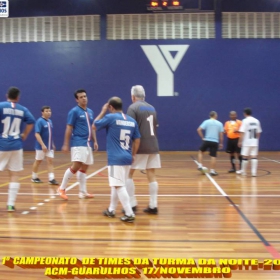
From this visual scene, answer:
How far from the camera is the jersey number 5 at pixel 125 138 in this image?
5.22m

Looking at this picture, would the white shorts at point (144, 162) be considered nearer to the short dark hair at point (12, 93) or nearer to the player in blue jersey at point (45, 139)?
the short dark hair at point (12, 93)

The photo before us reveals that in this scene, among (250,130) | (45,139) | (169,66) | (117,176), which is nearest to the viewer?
(117,176)

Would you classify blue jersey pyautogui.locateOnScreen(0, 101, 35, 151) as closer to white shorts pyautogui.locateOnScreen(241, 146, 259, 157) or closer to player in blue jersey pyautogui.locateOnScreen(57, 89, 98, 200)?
player in blue jersey pyautogui.locateOnScreen(57, 89, 98, 200)

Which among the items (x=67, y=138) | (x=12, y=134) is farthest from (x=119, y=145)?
(x=12, y=134)

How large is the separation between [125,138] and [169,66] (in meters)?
12.3

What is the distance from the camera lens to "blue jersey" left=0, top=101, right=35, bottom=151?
227 inches

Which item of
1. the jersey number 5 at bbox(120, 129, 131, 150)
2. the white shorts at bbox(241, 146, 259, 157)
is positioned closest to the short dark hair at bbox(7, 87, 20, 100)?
the jersey number 5 at bbox(120, 129, 131, 150)

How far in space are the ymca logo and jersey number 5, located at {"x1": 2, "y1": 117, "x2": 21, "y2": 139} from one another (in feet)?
38.5

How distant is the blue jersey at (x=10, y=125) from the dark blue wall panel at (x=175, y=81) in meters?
11.4

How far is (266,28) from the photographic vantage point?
1703cm

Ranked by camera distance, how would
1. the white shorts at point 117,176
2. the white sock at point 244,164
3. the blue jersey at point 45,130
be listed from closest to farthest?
the white shorts at point 117,176 → the blue jersey at point 45,130 → the white sock at point 244,164

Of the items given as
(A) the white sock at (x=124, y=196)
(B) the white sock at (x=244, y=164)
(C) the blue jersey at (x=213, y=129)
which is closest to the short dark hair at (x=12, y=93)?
(A) the white sock at (x=124, y=196)

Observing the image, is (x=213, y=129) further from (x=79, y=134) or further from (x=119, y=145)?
(x=119, y=145)

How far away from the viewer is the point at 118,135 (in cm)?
522
